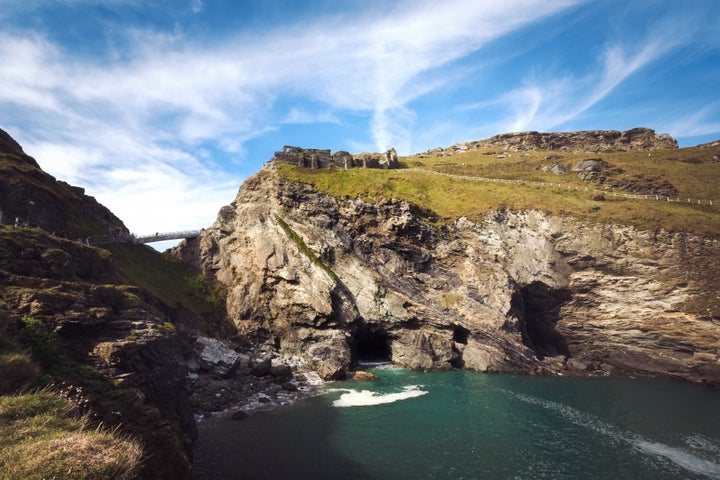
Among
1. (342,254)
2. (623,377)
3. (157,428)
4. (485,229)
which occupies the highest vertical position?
(485,229)

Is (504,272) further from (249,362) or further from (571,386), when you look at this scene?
(249,362)

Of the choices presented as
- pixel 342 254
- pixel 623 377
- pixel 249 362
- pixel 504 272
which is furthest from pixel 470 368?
pixel 249 362

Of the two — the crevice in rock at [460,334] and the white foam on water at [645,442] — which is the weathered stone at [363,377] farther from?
the white foam on water at [645,442]

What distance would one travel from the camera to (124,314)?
2297 centimetres

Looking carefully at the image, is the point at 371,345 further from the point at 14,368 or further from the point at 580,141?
the point at 580,141

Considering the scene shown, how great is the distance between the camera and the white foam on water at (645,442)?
2547 cm

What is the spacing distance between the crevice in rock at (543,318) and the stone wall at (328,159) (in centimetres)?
5253

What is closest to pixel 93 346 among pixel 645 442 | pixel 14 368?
pixel 14 368

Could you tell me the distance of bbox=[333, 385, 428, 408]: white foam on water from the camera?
37.5 metres

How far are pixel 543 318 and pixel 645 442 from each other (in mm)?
33676

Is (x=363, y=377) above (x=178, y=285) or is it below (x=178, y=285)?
below

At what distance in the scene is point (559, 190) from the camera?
77.4 meters

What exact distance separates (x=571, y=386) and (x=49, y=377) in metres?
54.6

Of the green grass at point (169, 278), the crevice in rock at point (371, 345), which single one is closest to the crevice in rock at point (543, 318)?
the crevice in rock at point (371, 345)
